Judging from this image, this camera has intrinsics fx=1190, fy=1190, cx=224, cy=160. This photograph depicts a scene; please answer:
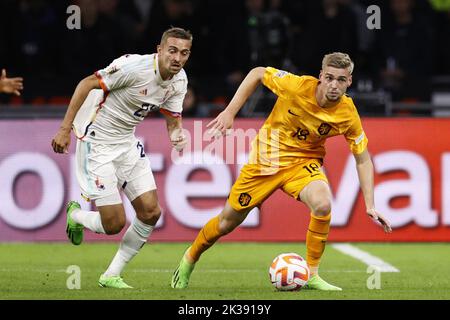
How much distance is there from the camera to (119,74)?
952 centimetres

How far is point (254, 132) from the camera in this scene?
1382 centimetres

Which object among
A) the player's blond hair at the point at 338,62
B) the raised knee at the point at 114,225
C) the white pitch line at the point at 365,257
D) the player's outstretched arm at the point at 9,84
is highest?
the player's blond hair at the point at 338,62

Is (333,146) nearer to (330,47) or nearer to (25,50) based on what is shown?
(330,47)

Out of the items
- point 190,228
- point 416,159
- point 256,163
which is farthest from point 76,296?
point 416,159

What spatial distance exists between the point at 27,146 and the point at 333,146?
3576 millimetres

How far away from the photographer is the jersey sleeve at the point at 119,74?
31.1ft

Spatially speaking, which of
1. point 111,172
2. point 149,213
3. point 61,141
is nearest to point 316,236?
point 149,213

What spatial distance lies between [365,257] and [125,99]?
12.8ft

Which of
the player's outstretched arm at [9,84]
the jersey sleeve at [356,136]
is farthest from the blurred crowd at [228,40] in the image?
the player's outstretched arm at [9,84]

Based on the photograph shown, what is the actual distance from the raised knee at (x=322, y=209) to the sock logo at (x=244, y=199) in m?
0.59

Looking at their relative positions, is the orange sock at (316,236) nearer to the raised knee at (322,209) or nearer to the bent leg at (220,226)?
the raised knee at (322,209)

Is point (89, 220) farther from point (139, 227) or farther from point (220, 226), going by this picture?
point (220, 226)

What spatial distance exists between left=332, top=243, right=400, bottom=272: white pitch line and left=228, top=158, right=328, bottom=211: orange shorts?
2038 millimetres

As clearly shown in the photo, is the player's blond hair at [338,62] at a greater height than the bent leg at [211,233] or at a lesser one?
greater
